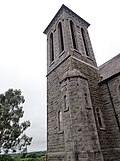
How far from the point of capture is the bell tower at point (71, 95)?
22.2ft

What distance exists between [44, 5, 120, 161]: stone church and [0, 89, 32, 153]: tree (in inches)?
338

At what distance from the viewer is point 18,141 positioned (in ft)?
57.5

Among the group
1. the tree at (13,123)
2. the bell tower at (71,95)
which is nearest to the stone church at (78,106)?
the bell tower at (71,95)

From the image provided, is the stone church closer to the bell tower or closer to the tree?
the bell tower

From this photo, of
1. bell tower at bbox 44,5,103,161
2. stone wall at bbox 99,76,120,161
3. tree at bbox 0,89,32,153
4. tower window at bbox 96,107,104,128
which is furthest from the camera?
tree at bbox 0,89,32,153

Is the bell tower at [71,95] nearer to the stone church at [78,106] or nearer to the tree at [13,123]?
the stone church at [78,106]

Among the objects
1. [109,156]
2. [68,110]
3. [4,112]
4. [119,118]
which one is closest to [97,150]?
[109,156]

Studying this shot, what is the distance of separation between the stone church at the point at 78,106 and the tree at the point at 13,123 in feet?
28.2

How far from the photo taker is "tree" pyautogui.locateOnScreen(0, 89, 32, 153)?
16.4 metres

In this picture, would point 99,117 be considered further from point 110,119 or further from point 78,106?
point 78,106

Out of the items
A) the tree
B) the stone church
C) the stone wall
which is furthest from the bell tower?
the tree

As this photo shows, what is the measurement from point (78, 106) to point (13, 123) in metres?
13.2

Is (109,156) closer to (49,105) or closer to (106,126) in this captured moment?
(106,126)

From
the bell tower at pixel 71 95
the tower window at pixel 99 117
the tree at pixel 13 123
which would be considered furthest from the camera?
the tree at pixel 13 123
